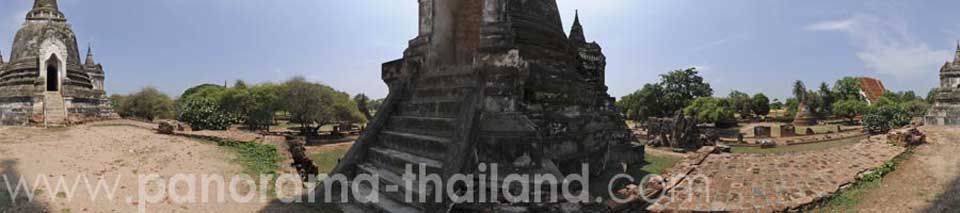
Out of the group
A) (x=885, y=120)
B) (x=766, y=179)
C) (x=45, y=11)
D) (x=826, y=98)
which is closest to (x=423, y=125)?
(x=766, y=179)

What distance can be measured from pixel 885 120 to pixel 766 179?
20263 mm

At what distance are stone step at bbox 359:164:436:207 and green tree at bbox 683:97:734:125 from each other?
91.0 ft

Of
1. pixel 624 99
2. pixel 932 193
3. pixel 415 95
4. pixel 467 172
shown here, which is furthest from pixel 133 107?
pixel 624 99

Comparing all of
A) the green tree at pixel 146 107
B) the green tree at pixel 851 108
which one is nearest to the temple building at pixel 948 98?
the green tree at pixel 851 108

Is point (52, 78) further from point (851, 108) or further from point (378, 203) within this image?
point (851, 108)

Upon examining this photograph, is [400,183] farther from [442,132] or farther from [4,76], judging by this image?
[4,76]

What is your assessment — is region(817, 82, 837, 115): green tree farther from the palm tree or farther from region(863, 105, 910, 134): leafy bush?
region(863, 105, 910, 134): leafy bush

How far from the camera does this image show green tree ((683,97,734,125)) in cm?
2984

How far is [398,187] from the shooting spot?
5160mm

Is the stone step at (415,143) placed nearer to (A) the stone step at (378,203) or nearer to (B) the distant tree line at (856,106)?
(A) the stone step at (378,203)

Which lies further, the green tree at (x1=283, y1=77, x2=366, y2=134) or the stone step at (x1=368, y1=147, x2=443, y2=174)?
the green tree at (x1=283, y1=77, x2=366, y2=134)

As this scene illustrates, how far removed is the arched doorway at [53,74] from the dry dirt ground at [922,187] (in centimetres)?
2056

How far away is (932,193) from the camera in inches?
239

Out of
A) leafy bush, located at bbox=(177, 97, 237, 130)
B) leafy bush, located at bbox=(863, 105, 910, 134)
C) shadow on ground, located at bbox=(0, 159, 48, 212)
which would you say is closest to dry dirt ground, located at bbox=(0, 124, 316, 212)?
shadow on ground, located at bbox=(0, 159, 48, 212)
